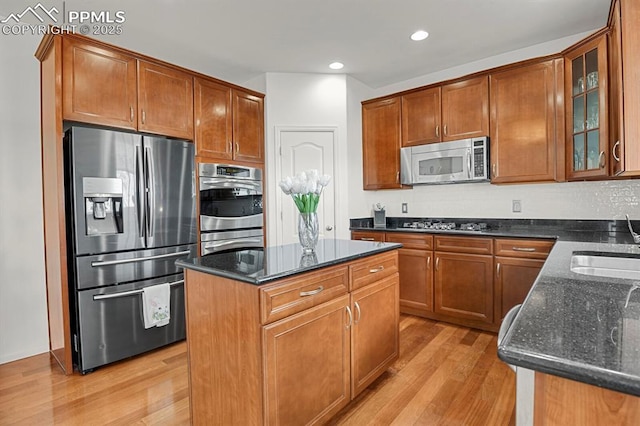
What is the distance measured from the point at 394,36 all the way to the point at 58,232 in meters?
3.11

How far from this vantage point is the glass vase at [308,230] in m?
2.00

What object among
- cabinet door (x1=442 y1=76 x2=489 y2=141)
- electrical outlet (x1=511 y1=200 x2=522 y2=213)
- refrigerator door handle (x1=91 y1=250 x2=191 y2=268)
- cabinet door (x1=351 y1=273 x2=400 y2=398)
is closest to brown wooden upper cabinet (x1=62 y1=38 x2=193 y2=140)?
refrigerator door handle (x1=91 y1=250 x2=191 y2=268)

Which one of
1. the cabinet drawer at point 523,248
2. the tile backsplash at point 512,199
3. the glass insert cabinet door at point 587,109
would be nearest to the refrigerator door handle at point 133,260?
the tile backsplash at point 512,199

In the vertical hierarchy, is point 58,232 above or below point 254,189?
below

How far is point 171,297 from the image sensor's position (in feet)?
9.43

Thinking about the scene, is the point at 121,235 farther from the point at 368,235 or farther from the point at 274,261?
the point at 368,235

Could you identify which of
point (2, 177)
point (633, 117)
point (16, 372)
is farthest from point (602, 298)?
point (2, 177)

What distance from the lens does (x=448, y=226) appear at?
3775 mm

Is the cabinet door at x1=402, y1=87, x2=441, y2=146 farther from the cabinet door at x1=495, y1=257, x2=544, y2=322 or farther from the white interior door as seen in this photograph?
the cabinet door at x1=495, y1=257, x2=544, y2=322

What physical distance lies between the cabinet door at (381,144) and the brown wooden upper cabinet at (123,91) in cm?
203

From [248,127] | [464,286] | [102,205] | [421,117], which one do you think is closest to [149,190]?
[102,205]

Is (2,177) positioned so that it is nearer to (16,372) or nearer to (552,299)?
(16,372)

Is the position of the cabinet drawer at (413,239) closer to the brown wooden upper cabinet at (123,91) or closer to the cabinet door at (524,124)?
the cabinet door at (524,124)

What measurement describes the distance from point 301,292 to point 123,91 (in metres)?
2.30
